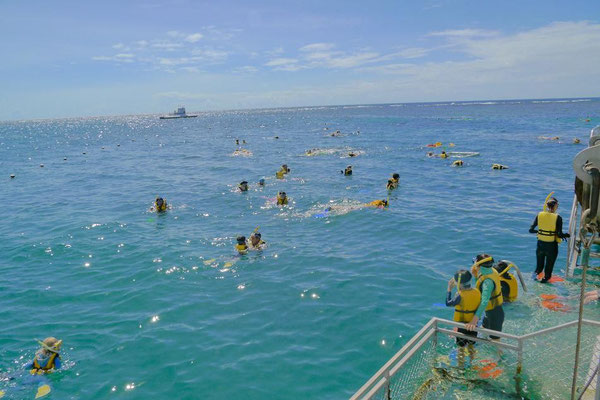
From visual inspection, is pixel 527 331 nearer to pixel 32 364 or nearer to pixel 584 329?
pixel 584 329

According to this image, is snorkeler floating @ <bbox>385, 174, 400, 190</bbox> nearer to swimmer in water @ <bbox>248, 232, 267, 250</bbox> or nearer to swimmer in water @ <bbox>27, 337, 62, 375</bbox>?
swimmer in water @ <bbox>248, 232, 267, 250</bbox>

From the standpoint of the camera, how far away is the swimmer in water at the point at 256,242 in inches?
622

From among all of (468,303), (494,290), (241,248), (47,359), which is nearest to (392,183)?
(241,248)

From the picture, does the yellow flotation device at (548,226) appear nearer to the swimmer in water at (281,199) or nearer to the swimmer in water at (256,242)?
the swimmer in water at (256,242)

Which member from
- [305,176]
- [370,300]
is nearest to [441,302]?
[370,300]

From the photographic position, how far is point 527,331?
→ 9.13 meters

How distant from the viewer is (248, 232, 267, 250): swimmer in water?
15804 mm

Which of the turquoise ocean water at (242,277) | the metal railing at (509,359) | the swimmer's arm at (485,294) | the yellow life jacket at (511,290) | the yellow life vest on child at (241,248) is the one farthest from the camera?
the yellow life vest on child at (241,248)

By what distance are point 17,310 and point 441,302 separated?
12.8m

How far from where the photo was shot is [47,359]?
9227 mm

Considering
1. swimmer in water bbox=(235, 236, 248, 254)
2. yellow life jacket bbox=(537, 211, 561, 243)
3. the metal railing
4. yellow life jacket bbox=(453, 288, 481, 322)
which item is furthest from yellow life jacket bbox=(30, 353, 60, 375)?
yellow life jacket bbox=(537, 211, 561, 243)

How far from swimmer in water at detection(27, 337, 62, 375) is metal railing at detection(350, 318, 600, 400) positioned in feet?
25.4

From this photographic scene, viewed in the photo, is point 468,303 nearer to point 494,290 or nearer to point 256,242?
point 494,290

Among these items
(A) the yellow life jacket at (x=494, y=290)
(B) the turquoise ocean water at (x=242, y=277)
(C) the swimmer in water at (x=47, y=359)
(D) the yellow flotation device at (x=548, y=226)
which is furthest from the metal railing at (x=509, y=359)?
(C) the swimmer in water at (x=47, y=359)
